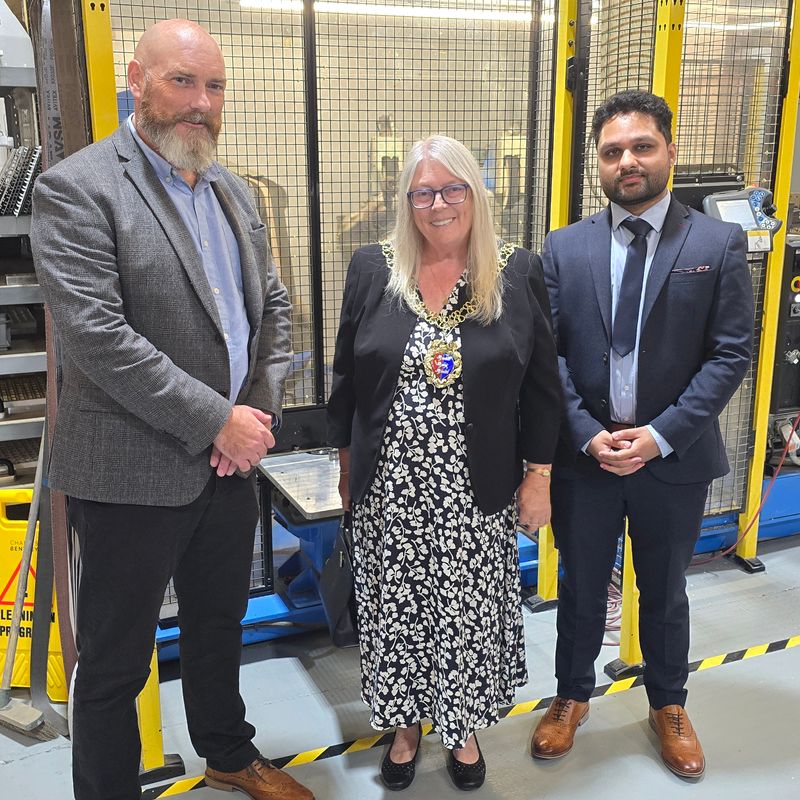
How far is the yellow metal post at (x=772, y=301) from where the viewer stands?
11.1 feet

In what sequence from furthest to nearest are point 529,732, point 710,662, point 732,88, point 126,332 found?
1. point 732,88
2. point 710,662
3. point 529,732
4. point 126,332

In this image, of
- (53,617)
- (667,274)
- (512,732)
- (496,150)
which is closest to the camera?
(667,274)

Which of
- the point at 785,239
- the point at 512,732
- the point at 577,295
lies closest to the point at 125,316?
the point at 577,295

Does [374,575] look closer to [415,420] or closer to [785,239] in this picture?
[415,420]

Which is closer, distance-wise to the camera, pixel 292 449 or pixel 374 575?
pixel 374 575

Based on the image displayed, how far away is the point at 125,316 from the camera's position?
69.5 inches

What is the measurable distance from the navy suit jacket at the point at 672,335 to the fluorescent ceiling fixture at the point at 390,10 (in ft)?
4.65

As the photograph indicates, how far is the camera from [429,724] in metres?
2.67

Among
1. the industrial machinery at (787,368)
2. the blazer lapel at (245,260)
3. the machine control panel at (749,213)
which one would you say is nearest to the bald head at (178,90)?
the blazer lapel at (245,260)

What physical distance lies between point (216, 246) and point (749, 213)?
83.6 inches

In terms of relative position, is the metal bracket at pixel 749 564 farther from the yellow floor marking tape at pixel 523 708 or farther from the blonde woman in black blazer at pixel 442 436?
the blonde woman in black blazer at pixel 442 436

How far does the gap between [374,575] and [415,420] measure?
47 centimetres

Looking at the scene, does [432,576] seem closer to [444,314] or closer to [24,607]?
Answer: [444,314]

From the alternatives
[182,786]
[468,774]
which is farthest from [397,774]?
[182,786]
